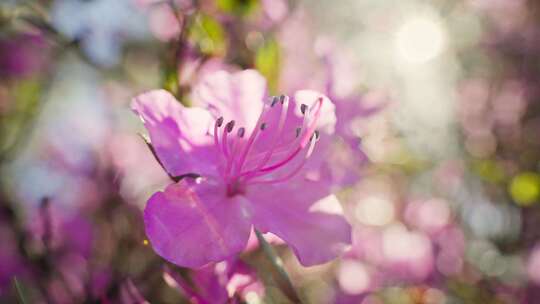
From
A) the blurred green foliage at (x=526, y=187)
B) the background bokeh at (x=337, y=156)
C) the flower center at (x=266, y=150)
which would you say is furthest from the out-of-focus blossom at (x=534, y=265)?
the flower center at (x=266, y=150)

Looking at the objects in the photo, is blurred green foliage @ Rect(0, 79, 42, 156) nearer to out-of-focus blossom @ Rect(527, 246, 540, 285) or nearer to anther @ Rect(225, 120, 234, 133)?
anther @ Rect(225, 120, 234, 133)

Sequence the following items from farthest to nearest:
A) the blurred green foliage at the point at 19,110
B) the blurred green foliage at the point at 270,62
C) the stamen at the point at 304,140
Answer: the blurred green foliage at the point at 19,110
the blurred green foliage at the point at 270,62
the stamen at the point at 304,140

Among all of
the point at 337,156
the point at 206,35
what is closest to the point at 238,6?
the point at 206,35

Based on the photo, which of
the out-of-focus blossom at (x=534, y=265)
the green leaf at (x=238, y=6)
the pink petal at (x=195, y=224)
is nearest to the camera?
the pink petal at (x=195, y=224)

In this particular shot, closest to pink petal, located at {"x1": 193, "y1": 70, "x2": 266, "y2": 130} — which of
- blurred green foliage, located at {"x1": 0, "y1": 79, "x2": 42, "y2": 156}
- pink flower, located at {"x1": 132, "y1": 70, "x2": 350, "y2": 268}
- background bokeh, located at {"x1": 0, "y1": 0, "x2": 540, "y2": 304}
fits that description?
pink flower, located at {"x1": 132, "y1": 70, "x2": 350, "y2": 268}

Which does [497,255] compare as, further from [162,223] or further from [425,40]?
[162,223]

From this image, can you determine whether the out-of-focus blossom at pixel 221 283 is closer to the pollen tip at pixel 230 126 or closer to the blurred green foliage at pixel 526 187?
the pollen tip at pixel 230 126

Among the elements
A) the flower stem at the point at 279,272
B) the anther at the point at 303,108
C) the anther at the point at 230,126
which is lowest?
the flower stem at the point at 279,272
